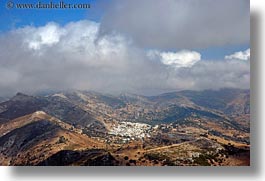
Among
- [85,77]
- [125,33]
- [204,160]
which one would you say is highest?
[125,33]

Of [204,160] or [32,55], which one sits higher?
[32,55]

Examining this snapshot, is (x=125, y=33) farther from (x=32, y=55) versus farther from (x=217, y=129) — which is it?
(x=217, y=129)

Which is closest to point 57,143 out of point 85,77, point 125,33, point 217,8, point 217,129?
point 85,77

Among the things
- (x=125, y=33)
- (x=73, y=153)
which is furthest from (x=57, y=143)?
(x=125, y=33)

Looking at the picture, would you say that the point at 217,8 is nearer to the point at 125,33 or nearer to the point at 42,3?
the point at 125,33

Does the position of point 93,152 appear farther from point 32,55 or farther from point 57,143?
point 32,55

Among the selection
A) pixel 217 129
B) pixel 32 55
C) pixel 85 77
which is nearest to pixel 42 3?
pixel 32 55

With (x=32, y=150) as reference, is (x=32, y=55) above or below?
above
